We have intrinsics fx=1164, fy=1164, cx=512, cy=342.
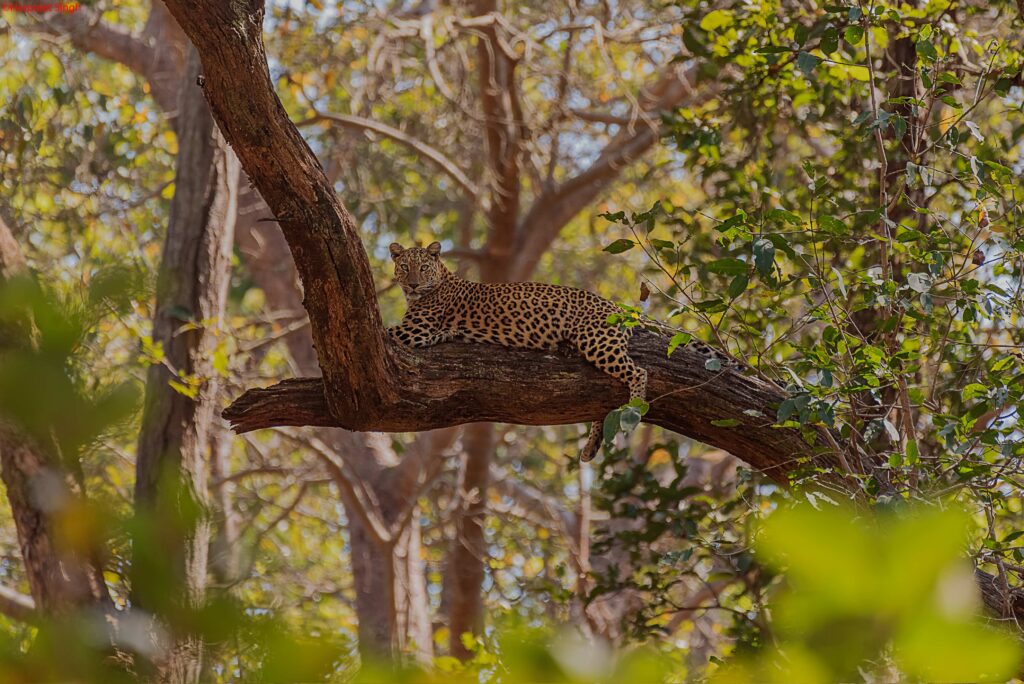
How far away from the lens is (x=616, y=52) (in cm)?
1248

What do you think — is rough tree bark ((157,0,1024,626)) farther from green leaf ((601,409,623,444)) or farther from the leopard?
green leaf ((601,409,623,444))

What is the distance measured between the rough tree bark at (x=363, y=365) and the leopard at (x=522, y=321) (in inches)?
4.4

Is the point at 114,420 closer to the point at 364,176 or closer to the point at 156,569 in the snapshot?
the point at 156,569

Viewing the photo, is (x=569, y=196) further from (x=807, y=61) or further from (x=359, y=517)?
(x=807, y=61)

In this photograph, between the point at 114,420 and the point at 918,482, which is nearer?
the point at 114,420

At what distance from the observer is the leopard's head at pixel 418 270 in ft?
22.4

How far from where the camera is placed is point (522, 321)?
6102mm

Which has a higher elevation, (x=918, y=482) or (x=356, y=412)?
(x=356, y=412)

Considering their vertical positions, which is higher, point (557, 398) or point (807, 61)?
point (807, 61)

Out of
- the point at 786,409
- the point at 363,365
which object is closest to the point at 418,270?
the point at 363,365

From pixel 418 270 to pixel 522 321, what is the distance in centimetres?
103

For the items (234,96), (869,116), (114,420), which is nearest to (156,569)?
(114,420)

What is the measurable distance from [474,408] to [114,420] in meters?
4.36

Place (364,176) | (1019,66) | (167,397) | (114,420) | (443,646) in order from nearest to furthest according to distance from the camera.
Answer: (114,420), (1019,66), (167,397), (443,646), (364,176)
